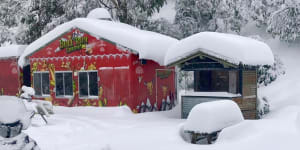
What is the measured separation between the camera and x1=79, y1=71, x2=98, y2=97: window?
16766 mm

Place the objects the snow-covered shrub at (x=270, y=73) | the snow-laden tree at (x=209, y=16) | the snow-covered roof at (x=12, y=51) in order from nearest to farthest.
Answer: the snow-covered shrub at (x=270, y=73), the snow-covered roof at (x=12, y=51), the snow-laden tree at (x=209, y=16)

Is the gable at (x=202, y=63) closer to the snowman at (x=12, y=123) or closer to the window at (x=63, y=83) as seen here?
the window at (x=63, y=83)

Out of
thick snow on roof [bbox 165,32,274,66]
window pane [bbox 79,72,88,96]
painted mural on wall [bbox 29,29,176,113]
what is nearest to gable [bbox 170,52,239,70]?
thick snow on roof [bbox 165,32,274,66]

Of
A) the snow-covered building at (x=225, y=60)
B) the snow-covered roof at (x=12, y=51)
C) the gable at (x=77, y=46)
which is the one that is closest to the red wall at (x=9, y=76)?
the snow-covered roof at (x=12, y=51)

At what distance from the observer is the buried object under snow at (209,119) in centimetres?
907

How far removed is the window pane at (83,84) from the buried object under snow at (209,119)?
8.59 metres

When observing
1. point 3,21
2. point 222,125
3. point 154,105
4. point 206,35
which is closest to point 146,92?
point 154,105

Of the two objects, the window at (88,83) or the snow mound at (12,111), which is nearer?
the snow mound at (12,111)

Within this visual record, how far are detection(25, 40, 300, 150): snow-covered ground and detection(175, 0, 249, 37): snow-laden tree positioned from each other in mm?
7131

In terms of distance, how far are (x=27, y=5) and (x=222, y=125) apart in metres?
21.6

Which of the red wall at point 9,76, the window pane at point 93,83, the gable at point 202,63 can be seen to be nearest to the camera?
the gable at point 202,63

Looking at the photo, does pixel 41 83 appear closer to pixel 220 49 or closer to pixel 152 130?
pixel 152 130

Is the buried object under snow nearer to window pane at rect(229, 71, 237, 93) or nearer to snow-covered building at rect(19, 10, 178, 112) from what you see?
window pane at rect(229, 71, 237, 93)

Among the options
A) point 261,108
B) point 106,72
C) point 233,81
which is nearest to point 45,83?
point 106,72
